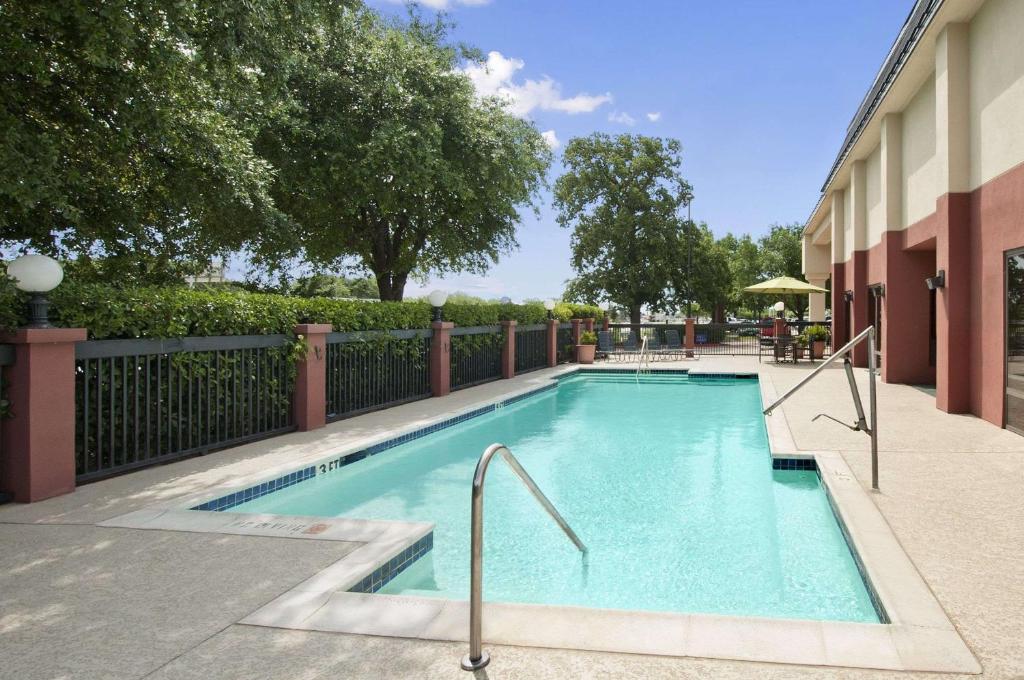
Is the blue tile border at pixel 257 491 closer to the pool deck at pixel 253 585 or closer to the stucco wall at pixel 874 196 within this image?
the pool deck at pixel 253 585

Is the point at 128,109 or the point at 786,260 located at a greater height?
the point at 786,260

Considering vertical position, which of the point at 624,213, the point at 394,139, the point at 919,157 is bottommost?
the point at 919,157

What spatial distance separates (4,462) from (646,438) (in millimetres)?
7079

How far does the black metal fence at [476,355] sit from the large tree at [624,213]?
69.0ft

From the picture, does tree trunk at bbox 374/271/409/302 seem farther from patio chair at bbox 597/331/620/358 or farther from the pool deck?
the pool deck

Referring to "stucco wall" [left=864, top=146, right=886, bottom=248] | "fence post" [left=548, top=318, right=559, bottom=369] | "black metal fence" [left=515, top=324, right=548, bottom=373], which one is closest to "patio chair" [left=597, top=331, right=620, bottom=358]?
"fence post" [left=548, top=318, right=559, bottom=369]

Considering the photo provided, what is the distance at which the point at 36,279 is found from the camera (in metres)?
5.00

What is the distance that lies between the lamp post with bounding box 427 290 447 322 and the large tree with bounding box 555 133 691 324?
946 inches

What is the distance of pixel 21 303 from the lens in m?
5.14

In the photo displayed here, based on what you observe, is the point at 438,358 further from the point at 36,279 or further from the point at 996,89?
the point at 996,89

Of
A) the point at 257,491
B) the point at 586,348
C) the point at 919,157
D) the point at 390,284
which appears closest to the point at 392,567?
the point at 257,491

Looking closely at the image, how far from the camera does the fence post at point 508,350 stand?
614 inches

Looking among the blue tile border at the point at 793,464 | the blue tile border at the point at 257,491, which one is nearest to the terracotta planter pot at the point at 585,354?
the blue tile border at the point at 793,464

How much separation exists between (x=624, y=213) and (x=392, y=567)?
32.9 metres
